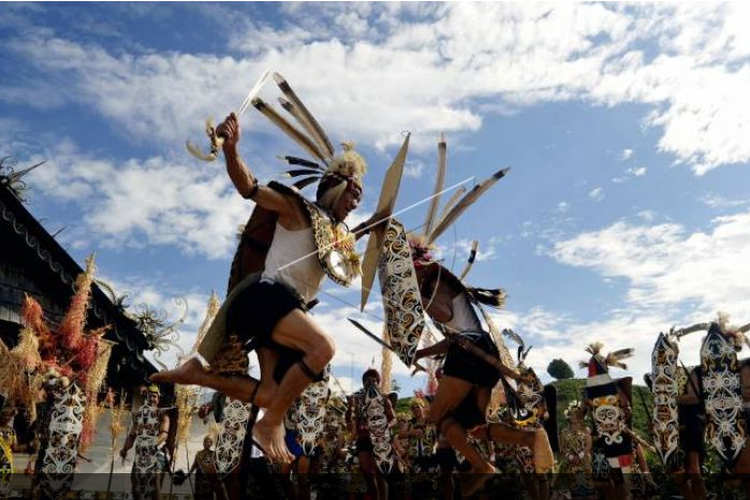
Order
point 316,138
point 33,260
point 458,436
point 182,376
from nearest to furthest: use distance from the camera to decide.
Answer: point 182,376 < point 316,138 < point 458,436 < point 33,260

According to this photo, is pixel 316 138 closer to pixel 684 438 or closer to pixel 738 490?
pixel 684 438

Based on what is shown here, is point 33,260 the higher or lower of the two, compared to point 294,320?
higher

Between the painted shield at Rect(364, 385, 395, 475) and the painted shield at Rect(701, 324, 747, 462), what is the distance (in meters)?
3.82

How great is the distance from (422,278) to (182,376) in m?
2.40

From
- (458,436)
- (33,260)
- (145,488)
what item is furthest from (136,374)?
(458,436)

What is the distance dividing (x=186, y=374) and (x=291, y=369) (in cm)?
83

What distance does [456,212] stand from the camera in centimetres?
626

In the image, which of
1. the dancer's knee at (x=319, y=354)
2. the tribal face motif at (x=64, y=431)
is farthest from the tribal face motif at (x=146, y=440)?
the dancer's knee at (x=319, y=354)

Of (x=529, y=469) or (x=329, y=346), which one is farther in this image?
(x=529, y=469)

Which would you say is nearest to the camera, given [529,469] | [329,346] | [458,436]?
[329,346]

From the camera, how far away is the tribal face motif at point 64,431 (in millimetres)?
6293

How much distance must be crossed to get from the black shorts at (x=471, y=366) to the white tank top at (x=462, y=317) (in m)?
0.15

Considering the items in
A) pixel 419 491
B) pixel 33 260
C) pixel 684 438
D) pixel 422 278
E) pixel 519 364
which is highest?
pixel 33 260

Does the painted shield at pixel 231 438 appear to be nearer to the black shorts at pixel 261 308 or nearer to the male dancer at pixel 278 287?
the male dancer at pixel 278 287
